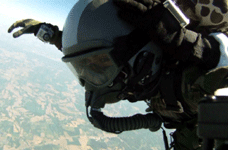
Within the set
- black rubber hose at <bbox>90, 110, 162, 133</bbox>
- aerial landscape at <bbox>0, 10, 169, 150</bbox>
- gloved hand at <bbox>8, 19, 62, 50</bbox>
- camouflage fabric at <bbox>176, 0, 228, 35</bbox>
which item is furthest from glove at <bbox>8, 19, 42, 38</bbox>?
aerial landscape at <bbox>0, 10, 169, 150</bbox>

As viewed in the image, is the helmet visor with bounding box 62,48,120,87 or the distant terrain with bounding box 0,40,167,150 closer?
the helmet visor with bounding box 62,48,120,87

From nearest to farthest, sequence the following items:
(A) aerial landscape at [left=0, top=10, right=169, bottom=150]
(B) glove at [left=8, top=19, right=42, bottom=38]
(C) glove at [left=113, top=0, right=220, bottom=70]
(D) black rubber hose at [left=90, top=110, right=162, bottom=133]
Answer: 1. (C) glove at [left=113, top=0, right=220, bottom=70]
2. (D) black rubber hose at [left=90, top=110, right=162, bottom=133]
3. (B) glove at [left=8, top=19, right=42, bottom=38]
4. (A) aerial landscape at [left=0, top=10, right=169, bottom=150]

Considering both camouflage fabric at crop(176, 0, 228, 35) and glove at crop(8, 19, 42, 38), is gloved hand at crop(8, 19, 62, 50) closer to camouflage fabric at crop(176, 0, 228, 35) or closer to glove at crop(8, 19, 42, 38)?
glove at crop(8, 19, 42, 38)

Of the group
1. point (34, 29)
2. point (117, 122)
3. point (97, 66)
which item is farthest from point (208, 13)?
point (34, 29)

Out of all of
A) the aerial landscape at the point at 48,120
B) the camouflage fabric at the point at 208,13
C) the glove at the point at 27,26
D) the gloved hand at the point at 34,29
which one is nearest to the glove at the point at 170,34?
the camouflage fabric at the point at 208,13

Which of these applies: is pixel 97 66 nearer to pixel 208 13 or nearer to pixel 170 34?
pixel 170 34

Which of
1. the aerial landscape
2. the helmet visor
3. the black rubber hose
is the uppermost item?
the helmet visor
